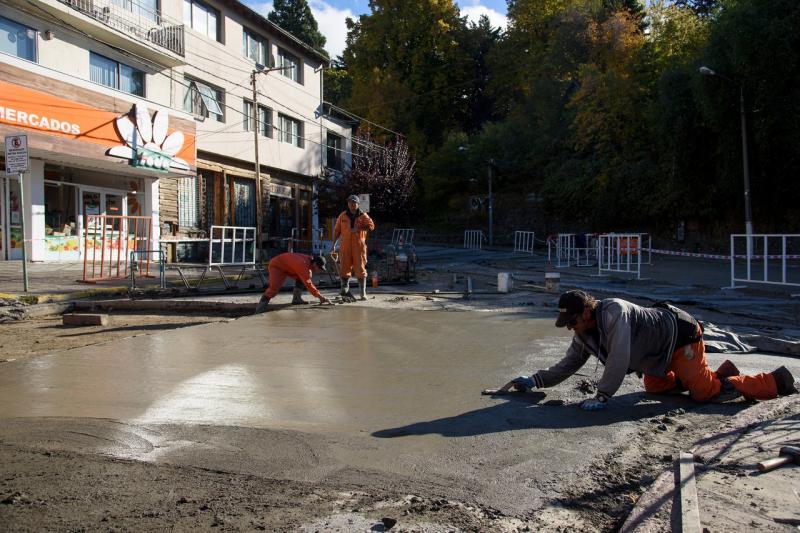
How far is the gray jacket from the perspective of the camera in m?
4.47

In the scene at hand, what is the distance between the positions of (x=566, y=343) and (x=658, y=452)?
11.4 feet

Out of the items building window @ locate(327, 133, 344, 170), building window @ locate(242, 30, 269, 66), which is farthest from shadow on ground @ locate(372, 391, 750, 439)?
building window @ locate(327, 133, 344, 170)

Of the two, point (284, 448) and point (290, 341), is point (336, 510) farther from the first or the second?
point (290, 341)

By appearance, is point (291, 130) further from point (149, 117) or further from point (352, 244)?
point (352, 244)

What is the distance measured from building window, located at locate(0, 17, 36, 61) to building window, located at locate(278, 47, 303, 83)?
12.4 meters

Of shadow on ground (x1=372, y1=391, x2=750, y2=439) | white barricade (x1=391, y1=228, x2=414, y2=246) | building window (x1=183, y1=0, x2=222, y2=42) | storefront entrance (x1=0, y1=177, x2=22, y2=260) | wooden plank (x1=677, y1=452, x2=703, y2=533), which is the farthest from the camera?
white barricade (x1=391, y1=228, x2=414, y2=246)

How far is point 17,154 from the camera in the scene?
11.1m

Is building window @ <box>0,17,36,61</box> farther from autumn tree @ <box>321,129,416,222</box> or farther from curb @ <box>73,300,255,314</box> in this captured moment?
autumn tree @ <box>321,129,416,222</box>

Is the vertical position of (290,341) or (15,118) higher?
(15,118)

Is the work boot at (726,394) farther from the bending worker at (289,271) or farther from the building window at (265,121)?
the building window at (265,121)

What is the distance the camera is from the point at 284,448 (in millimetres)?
3658

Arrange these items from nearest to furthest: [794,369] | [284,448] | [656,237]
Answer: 1. [284,448]
2. [794,369]
3. [656,237]

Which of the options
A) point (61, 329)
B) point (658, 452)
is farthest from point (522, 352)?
point (61, 329)

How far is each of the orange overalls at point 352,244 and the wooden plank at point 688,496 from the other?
8.27m
